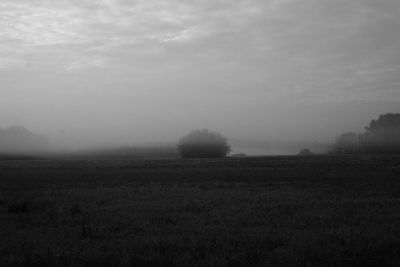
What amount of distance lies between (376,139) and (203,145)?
43.0 m

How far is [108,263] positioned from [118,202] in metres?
9.37

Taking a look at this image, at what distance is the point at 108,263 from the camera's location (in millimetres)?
9125

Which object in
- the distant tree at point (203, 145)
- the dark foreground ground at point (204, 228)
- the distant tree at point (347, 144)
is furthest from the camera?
the distant tree at point (347, 144)

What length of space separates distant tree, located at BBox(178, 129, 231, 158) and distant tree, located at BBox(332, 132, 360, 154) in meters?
29.9

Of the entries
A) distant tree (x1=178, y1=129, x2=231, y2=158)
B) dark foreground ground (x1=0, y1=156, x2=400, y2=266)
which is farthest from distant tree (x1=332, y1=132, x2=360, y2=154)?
dark foreground ground (x1=0, y1=156, x2=400, y2=266)

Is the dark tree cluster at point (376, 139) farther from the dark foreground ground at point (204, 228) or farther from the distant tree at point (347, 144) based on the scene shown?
the dark foreground ground at point (204, 228)

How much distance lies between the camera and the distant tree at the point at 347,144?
105m

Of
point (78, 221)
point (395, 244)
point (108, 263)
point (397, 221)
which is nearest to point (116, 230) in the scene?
point (78, 221)

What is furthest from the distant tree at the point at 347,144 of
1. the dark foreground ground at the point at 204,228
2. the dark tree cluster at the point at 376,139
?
the dark foreground ground at the point at 204,228

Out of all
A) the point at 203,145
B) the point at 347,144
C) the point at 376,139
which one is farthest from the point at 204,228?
the point at 347,144

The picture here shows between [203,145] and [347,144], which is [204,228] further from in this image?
[347,144]

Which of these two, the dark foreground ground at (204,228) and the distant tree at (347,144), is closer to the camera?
the dark foreground ground at (204,228)

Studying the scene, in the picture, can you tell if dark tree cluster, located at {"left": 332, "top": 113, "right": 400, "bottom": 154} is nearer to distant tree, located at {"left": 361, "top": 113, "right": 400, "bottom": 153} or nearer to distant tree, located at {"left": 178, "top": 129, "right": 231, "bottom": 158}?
distant tree, located at {"left": 361, "top": 113, "right": 400, "bottom": 153}

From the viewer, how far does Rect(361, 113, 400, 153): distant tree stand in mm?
97562
